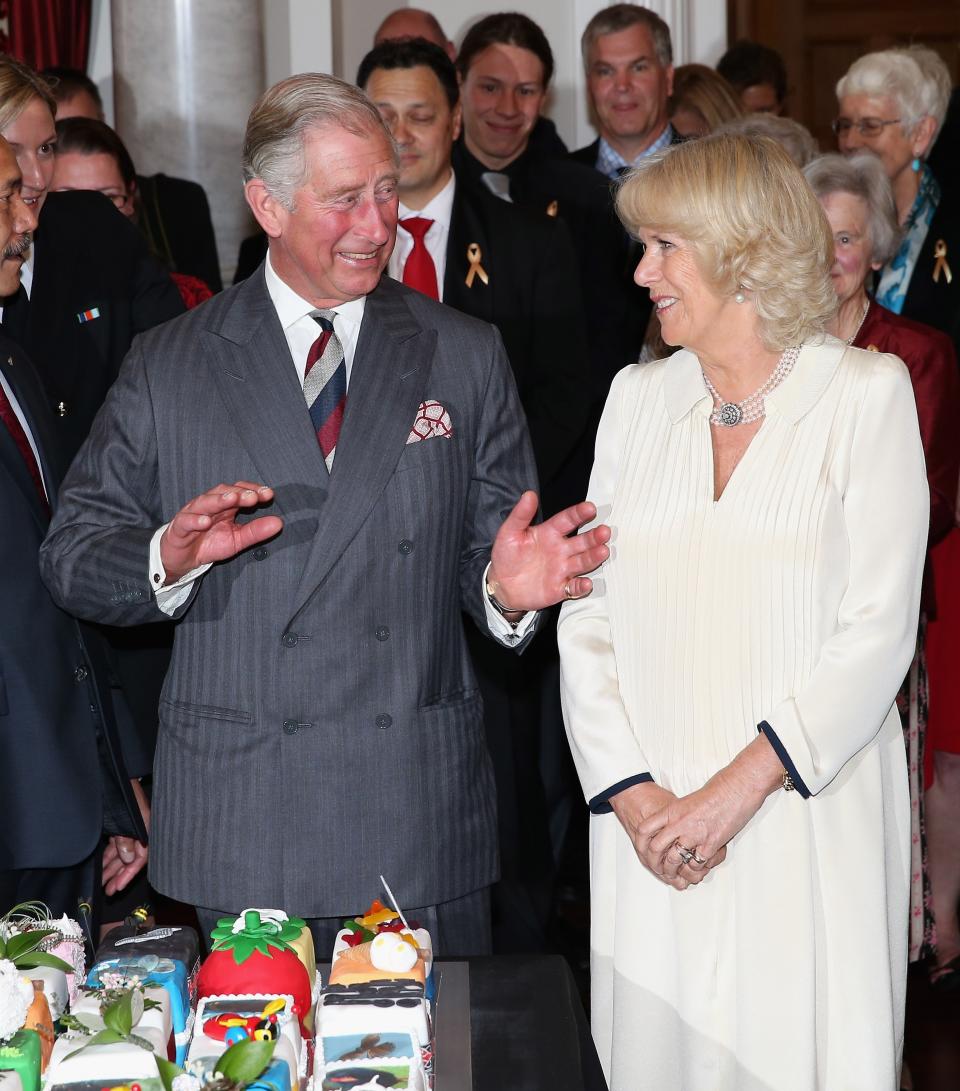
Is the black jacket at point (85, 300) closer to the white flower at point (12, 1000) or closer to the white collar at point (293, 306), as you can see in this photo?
the white collar at point (293, 306)

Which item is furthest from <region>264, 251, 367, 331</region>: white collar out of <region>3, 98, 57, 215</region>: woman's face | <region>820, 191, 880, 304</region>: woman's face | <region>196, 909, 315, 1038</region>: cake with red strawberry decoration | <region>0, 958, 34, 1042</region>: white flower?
<region>820, 191, 880, 304</region>: woman's face

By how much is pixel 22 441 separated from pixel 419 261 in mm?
1207

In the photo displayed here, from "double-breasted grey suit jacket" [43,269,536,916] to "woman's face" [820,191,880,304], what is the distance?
52.9 inches

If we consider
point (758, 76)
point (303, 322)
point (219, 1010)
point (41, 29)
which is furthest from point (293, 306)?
point (41, 29)

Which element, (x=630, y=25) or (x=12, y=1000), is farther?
(x=630, y=25)

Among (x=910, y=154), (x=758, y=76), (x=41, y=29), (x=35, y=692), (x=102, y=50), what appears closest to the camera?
(x=35, y=692)

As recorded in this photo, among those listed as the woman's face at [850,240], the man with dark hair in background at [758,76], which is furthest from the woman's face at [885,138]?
the man with dark hair in background at [758,76]

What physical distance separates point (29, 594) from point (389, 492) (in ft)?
2.03

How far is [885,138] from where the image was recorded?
4.14 meters

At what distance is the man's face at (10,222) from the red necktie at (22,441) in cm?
20

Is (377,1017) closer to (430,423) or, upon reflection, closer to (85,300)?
(430,423)

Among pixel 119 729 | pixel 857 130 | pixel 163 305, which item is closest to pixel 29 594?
pixel 119 729

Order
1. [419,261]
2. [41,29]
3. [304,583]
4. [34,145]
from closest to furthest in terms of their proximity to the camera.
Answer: [304,583] → [34,145] → [419,261] → [41,29]

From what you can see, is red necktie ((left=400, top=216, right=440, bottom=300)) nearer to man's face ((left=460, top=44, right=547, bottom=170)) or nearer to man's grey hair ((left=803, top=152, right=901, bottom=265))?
man's grey hair ((left=803, top=152, right=901, bottom=265))
